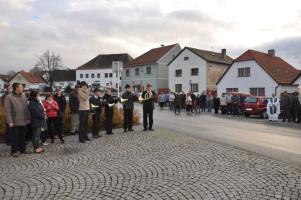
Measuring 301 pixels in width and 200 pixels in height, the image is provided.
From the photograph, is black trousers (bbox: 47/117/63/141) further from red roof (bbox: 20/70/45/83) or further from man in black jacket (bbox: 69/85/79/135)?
red roof (bbox: 20/70/45/83)

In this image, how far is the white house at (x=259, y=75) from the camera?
128 ft

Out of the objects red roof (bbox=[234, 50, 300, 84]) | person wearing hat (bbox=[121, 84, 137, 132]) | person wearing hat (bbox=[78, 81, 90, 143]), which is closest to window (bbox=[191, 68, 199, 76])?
red roof (bbox=[234, 50, 300, 84])

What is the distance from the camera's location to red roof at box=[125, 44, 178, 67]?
61.3 metres

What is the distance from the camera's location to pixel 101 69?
95.4 meters

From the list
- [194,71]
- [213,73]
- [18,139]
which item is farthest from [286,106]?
[194,71]

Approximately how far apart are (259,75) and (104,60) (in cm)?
6277

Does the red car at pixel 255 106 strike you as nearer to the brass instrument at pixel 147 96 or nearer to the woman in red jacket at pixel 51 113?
the brass instrument at pixel 147 96

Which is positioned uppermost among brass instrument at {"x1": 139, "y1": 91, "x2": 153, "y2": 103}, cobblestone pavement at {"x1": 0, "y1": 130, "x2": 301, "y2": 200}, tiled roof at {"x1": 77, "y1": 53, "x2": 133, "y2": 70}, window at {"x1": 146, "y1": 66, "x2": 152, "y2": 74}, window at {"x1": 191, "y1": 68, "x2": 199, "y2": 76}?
tiled roof at {"x1": 77, "y1": 53, "x2": 133, "y2": 70}

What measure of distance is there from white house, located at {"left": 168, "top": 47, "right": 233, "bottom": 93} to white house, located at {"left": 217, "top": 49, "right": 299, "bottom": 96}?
4.32 meters

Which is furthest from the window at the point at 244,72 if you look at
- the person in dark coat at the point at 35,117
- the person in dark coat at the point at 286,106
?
the person in dark coat at the point at 35,117

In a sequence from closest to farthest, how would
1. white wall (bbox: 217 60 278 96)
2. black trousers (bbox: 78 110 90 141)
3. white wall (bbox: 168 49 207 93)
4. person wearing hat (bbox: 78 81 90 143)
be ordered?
black trousers (bbox: 78 110 90 141)
person wearing hat (bbox: 78 81 90 143)
white wall (bbox: 217 60 278 96)
white wall (bbox: 168 49 207 93)

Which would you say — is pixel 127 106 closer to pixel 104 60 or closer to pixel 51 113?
pixel 51 113

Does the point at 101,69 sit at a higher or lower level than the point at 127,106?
higher

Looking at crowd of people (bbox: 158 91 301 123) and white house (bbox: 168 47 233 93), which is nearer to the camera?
crowd of people (bbox: 158 91 301 123)
